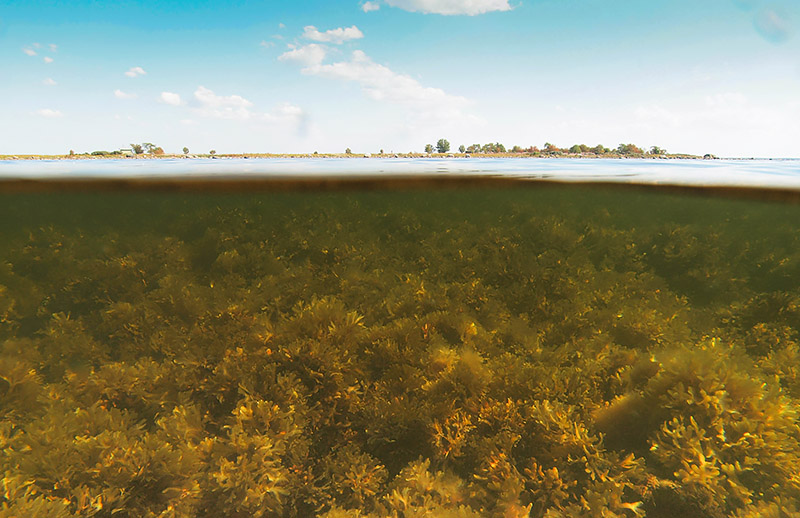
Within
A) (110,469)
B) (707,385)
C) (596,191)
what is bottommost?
(110,469)

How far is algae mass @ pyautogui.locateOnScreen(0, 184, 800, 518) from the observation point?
3.30 m

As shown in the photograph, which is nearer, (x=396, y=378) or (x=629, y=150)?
(x=396, y=378)

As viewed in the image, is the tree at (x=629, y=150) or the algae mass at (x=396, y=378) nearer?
the algae mass at (x=396, y=378)

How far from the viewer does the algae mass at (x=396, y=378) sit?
130 inches

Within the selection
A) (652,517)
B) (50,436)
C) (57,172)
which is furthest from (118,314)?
(57,172)

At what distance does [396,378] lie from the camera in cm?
462

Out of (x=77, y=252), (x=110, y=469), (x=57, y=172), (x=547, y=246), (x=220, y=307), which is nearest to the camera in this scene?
(x=110, y=469)

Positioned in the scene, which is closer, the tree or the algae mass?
the algae mass

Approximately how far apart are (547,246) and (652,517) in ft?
20.8

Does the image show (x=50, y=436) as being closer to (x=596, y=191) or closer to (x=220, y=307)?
(x=220, y=307)

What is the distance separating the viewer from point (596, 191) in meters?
16.8

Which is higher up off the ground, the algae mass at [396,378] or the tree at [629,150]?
the tree at [629,150]

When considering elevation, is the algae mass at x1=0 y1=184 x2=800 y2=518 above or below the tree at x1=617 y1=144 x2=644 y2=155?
below

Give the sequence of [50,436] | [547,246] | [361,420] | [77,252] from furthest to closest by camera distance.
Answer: [547,246], [77,252], [361,420], [50,436]
